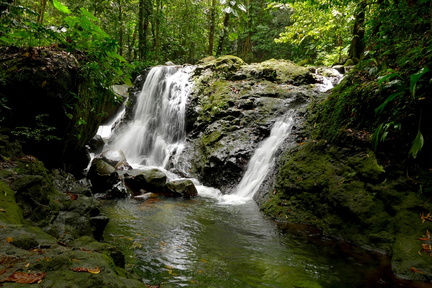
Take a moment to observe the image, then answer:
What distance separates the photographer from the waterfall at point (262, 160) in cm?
746

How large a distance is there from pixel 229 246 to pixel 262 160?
4076mm

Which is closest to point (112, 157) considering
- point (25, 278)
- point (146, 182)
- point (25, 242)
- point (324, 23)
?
point (146, 182)

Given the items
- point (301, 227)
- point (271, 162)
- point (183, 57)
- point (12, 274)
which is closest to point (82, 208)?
point (12, 274)

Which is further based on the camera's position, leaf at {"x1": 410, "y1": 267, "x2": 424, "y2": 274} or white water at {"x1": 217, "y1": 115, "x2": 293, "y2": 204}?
white water at {"x1": 217, "y1": 115, "x2": 293, "y2": 204}

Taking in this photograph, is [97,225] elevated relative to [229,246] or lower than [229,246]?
elevated

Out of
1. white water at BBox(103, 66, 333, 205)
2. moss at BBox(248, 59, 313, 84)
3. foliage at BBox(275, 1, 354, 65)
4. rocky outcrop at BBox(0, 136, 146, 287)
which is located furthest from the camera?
foliage at BBox(275, 1, 354, 65)

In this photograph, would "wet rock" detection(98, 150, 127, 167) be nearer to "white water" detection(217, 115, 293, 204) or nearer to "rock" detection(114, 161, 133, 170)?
"rock" detection(114, 161, 133, 170)

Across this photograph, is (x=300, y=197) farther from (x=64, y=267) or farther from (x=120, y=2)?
(x=120, y=2)

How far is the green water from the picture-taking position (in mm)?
3152

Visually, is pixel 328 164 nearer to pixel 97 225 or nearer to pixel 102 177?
pixel 97 225

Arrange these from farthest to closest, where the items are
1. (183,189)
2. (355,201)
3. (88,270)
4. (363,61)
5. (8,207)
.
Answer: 1. (183,189)
2. (363,61)
3. (355,201)
4. (8,207)
5. (88,270)

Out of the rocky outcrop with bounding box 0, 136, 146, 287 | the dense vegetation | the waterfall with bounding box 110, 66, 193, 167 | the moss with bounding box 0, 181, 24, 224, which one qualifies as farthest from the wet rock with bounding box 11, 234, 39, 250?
the waterfall with bounding box 110, 66, 193, 167

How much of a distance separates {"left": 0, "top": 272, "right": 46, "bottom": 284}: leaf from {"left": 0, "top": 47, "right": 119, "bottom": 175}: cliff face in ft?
10.9

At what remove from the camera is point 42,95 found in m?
5.25
